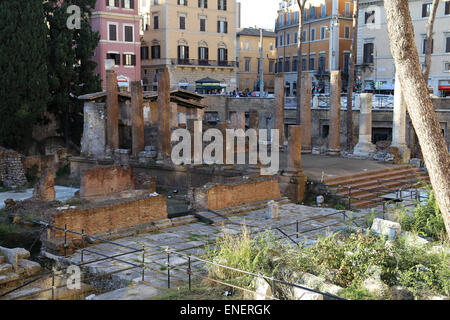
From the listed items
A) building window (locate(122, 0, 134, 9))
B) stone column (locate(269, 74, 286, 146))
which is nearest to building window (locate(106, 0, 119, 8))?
building window (locate(122, 0, 134, 9))

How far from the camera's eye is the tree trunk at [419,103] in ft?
28.2

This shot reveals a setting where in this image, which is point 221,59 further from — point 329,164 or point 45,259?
point 45,259

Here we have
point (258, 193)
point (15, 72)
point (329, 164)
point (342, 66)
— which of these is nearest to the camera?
point (258, 193)

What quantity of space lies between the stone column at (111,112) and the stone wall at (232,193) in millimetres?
9437

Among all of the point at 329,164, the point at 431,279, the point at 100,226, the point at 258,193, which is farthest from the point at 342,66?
the point at 431,279

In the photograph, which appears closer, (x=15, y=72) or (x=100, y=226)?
(x=100, y=226)

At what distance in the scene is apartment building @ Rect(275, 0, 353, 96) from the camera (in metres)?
45.6

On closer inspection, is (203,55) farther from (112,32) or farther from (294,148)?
(294,148)

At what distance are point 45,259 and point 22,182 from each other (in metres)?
14.6

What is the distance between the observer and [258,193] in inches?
651

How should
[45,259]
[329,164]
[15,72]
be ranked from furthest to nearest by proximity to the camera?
[15,72] → [329,164] → [45,259]

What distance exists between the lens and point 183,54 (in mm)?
45406

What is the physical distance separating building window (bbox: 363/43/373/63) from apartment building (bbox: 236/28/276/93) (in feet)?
51.9

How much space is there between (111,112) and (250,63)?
114 feet
